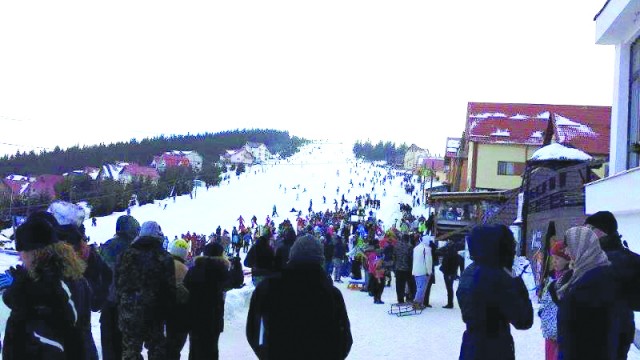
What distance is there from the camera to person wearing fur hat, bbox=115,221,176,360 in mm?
4750

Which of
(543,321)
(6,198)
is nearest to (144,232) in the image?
(543,321)

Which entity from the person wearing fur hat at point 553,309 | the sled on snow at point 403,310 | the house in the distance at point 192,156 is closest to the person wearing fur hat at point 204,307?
the person wearing fur hat at point 553,309

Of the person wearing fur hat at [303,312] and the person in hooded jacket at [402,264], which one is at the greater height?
the person wearing fur hat at [303,312]

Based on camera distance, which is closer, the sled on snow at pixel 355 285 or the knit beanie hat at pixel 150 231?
the knit beanie hat at pixel 150 231

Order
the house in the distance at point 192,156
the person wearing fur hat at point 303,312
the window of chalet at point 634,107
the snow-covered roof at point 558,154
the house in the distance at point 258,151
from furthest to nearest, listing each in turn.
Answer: the house in the distance at point 258,151 → the house in the distance at point 192,156 → the snow-covered roof at point 558,154 → the window of chalet at point 634,107 → the person wearing fur hat at point 303,312

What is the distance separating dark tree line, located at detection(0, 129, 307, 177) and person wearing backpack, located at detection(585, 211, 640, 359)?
87.4 m

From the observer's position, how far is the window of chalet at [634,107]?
11312mm

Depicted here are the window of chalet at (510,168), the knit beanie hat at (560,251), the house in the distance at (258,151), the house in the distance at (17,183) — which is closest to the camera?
the knit beanie hat at (560,251)

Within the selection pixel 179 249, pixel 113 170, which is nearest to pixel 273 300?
pixel 179 249

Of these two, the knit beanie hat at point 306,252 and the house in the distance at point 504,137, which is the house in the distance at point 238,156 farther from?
the knit beanie hat at point 306,252

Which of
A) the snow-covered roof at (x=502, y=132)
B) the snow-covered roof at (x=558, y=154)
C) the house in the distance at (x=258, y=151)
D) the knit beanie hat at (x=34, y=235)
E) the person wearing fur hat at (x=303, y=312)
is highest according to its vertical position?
the house in the distance at (x=258, y=151)

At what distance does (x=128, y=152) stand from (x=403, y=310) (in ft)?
383

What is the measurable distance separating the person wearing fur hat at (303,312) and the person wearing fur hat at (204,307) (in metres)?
2.00

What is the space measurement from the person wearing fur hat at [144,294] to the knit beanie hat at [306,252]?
61.8 inches
